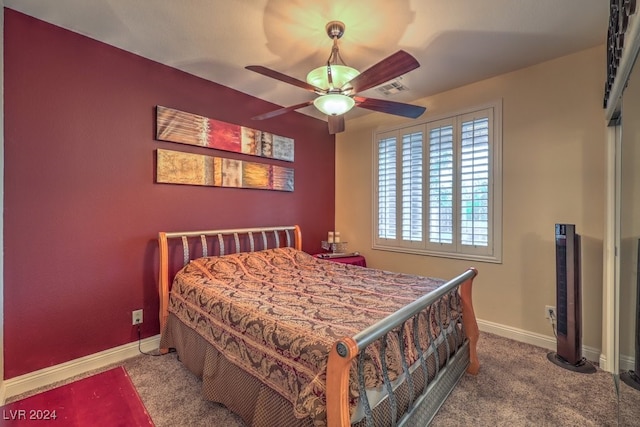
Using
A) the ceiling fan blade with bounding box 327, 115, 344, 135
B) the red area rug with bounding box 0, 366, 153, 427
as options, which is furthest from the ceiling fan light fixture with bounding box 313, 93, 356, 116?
the red area rug with bounding box 0, 366, 153, 427

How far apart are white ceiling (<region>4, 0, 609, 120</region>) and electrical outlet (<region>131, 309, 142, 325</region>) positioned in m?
2.35

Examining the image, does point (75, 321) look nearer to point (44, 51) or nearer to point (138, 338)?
point (138, 338)

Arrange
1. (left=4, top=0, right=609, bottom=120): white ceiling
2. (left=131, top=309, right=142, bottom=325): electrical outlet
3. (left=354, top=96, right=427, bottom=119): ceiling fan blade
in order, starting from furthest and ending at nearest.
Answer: (left=131, top=309, right=142, bottom=325): electrical outlet, (left=354, top=96, right=427, bottom=119): ceiling fan blade, (left=4, top=0, right=609, bottom=120): white ceiling

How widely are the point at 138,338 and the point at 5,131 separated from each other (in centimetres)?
190

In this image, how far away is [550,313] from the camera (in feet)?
8.71

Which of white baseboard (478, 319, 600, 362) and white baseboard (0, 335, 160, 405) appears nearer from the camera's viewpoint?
white baseboard (0, 335, 160, 405)

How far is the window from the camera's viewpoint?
301 centimetres

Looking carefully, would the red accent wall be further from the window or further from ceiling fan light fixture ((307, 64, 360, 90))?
the window

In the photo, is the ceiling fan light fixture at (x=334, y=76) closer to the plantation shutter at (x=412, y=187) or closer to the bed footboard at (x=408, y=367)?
the bed footboard at (x=408, y=367)

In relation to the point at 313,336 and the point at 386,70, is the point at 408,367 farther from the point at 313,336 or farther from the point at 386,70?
the point at 386,70

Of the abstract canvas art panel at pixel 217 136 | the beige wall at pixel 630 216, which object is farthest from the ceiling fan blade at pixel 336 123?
the beige wall at pixel 630 216

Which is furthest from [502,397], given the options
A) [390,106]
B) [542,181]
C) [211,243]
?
[211,243]

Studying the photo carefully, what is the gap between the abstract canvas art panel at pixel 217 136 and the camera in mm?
2717

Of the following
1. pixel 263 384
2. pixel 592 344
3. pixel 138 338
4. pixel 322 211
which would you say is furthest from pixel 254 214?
pixel 592 344
